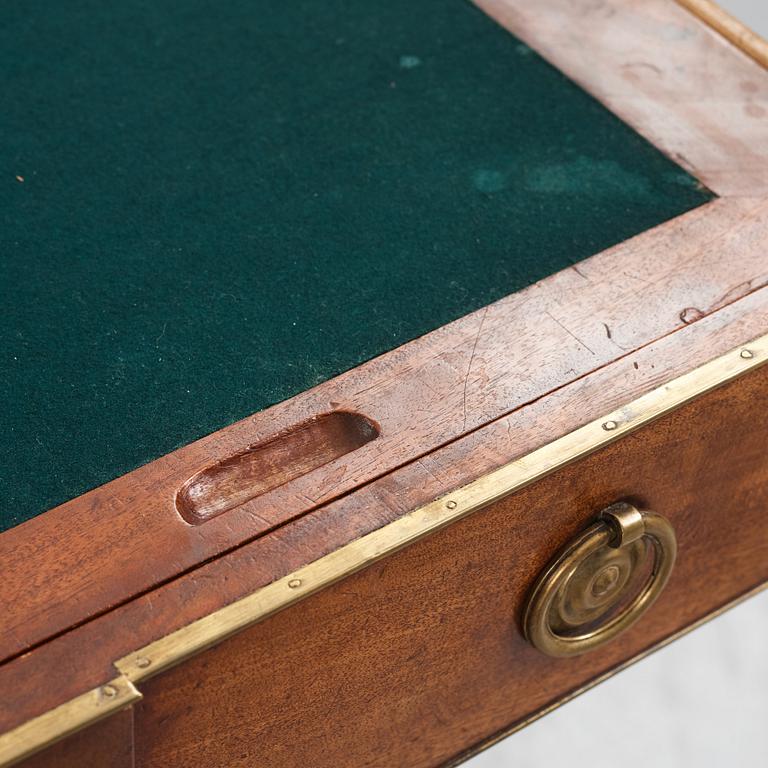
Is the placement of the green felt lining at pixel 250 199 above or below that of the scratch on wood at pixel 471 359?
above

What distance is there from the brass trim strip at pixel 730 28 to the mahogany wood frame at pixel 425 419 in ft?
0.21

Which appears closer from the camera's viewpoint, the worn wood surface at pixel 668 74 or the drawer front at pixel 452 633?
the drawer front at pixel 452 633

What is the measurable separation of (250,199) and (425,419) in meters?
0.33

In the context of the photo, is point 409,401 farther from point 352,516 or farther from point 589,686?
point 589,686

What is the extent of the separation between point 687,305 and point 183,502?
1.45 ft

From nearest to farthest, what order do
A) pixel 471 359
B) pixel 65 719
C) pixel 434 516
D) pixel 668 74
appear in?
pixel 65 719 < pixel 434 516 < pixel 471 359 < pixel 668 74

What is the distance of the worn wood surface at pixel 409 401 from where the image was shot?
98 centimetres

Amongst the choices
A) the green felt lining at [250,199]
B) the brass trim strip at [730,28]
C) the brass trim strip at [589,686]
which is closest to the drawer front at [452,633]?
the brass trim strip at [589,686]

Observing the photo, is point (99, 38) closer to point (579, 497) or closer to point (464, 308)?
point (464, 308)

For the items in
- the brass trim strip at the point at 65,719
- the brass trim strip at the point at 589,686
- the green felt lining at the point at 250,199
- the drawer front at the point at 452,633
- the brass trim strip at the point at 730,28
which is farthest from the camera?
the brass trim strip at the point at 730,28

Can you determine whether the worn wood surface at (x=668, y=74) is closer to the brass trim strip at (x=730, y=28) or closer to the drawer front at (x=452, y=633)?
the brass trim strip at (x=730, y=28)

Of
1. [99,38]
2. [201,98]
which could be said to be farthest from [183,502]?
[99,38]

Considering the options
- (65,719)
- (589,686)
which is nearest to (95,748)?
(65,719)

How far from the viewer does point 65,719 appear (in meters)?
0.90
